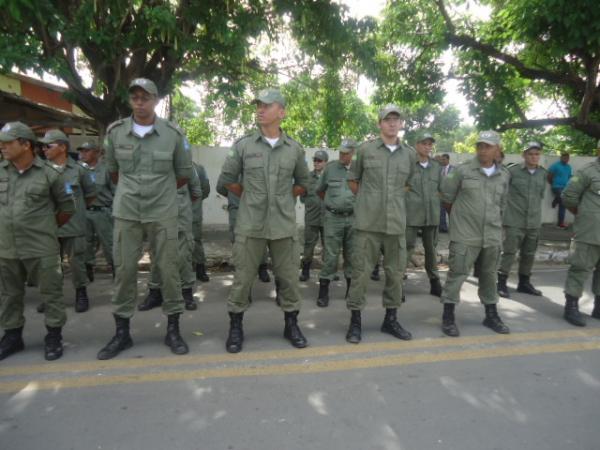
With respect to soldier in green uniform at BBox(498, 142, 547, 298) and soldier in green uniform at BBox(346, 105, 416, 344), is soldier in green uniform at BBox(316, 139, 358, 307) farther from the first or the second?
soldier in green uniform at BBox(498, 142, 547, 298)

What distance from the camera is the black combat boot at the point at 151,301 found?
180 inches

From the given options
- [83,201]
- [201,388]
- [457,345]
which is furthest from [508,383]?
[83,201]

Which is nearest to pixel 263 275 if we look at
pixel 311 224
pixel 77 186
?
pixel 311 224

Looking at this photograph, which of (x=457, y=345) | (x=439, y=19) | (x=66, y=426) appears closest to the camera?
(x=66, y=426)

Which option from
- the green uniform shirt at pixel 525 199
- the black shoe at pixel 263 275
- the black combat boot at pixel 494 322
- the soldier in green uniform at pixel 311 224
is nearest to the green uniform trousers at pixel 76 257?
the black shoe at pixel 263 275

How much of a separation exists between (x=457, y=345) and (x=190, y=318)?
2.50 m

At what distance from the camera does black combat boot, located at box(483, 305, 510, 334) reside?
4055 mm

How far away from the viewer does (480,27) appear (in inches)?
360

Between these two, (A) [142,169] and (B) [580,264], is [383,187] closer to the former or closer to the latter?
(A) [142,169]

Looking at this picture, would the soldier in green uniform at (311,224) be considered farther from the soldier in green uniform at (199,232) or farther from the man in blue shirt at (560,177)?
the man in blue shirt at (560,177)

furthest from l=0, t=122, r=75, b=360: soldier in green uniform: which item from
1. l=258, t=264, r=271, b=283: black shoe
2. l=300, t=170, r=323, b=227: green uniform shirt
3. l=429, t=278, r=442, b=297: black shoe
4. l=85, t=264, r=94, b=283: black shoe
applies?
l=429, t=278, r=442, b=297: black shoe

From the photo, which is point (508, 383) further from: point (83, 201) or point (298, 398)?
point (83, 201)

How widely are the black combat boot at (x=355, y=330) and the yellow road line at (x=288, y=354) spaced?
0.26 feet

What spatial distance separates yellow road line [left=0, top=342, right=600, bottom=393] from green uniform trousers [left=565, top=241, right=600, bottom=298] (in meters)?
0.72
